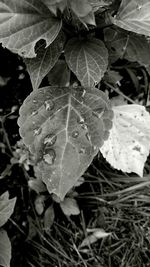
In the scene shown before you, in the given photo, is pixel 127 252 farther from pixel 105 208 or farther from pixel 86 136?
pixel 86 136

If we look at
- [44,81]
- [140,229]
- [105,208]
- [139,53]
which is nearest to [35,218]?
[105,208]

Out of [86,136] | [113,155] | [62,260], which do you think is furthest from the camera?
[62,260]

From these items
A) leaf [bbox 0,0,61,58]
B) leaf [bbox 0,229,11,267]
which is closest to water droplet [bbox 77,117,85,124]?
leaf [bbox 0,0,61,58]

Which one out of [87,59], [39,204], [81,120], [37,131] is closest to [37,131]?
[37,131]

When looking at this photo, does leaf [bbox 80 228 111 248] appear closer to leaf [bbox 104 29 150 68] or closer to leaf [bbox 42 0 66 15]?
leaf [bbox 104 29 150 68]

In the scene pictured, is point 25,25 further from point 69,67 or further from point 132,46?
point 132,46

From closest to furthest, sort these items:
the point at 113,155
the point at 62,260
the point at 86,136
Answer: the point at 86,136, the point at 113,155, the point at 62,260

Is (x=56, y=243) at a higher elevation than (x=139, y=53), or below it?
below
